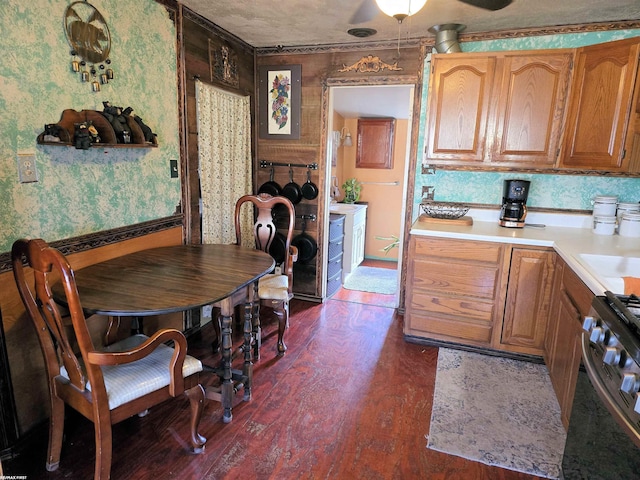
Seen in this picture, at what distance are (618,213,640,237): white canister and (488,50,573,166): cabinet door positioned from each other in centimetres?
62

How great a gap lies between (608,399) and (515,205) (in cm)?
198

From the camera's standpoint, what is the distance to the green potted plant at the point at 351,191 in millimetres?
5720

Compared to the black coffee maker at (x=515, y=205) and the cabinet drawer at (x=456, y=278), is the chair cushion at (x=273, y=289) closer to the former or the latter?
the cabinet drawer at (x=456, y=278)

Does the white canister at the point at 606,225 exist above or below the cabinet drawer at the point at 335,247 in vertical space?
above

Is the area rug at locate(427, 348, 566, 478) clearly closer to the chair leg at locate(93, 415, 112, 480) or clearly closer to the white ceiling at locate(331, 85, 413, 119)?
the chair leg at locate(93, 415, 112, 480)

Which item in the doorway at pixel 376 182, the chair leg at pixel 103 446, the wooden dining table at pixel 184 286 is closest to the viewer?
the chair leg at pixel 103 446

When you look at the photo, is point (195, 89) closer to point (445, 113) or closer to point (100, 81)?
point (100, 81)

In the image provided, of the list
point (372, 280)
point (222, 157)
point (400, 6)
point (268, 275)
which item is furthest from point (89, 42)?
point (372, 280)

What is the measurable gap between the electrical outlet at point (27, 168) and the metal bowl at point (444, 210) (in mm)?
2536

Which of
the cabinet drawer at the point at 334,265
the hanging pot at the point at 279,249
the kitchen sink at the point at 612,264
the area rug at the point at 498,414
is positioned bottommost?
the area rug at the point at 498,414

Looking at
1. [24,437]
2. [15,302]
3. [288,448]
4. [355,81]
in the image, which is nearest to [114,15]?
[15,302]

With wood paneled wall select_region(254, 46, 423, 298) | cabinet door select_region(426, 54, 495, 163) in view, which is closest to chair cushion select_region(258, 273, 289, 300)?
wood paneled wall select_region(254, 46, 423, 298)

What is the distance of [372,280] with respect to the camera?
16.0 feet

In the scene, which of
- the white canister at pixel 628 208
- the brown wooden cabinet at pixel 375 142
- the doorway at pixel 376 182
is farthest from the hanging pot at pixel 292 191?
the white canister at pixel 628 208
